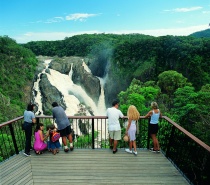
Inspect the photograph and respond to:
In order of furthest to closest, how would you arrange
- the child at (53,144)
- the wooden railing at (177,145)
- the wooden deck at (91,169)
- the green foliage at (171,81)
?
the green foliage at (171,81)
the child at (53,144)
the wooden deck at (91,169)
the wooden railing at (177,145)

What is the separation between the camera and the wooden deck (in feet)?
15.4

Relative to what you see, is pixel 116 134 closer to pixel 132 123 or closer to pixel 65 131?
pixel 132 123

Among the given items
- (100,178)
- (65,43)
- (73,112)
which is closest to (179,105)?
(100,178)

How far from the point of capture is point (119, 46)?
145 ft

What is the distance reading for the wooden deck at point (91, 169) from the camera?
4.68 metres

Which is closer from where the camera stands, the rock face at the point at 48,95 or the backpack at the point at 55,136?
the backpack at the point at 55,136

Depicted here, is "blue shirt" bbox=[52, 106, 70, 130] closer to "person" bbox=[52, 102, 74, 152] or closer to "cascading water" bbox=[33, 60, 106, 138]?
"person" bbox=[52, 102, 74, 152]

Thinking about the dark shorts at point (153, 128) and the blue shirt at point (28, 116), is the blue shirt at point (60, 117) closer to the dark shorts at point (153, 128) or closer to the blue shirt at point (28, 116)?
the blue shirt at point (28, 116)

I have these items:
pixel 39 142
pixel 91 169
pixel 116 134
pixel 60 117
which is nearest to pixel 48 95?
pixel 39 142

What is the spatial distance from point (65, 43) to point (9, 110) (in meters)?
41.1

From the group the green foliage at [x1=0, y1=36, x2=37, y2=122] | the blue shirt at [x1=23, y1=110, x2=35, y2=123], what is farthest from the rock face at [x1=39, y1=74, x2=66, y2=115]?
the blue shirt at [x1=23, y1=110, x2=35, y2=123]

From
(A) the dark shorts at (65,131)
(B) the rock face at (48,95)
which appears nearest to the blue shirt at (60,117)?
(A) the dark shorts at (65,131)

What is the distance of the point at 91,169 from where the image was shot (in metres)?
5.20

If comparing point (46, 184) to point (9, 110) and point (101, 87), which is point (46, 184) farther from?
point (101, 87)
